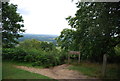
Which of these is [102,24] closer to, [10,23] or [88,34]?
[88,34]

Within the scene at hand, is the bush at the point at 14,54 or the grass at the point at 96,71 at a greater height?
the bush at the point at 14,54

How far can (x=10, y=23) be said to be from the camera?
8.23m

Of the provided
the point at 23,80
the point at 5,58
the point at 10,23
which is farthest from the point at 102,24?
the point at 5,58

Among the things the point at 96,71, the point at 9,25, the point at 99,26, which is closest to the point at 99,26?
the point at 99,26

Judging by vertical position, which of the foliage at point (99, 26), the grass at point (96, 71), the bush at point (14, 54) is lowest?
the grass at point (96, 71)

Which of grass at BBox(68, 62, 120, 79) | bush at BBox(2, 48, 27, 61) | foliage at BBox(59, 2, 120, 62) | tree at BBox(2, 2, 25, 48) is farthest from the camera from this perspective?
bush at BBox(2, 48, 27, 61)

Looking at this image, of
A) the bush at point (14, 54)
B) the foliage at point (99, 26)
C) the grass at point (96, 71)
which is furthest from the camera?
Result: the bush at point (14, 54)

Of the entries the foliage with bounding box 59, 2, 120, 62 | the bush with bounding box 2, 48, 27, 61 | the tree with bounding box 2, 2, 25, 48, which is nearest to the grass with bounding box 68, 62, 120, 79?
the foliage with bounding box 59, 2, 120, 62

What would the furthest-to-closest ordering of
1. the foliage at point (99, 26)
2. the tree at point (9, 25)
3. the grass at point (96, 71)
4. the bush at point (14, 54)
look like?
the bush at point (14, 54) < the tree at point (9, 25) < the grass at point (96, 71) < the foliage at point (99, 26)

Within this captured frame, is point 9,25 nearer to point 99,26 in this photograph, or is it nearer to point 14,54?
point 14,54

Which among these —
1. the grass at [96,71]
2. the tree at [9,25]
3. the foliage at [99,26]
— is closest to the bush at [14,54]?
the tree at [9,25]

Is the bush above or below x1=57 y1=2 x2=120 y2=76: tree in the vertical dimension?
below

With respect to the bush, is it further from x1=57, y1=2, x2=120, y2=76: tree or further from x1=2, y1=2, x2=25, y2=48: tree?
x1=57, y1=2, x2=120, y2=76: tree

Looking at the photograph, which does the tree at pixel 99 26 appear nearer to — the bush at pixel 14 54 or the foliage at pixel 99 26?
the foliage at pixel 99 26
